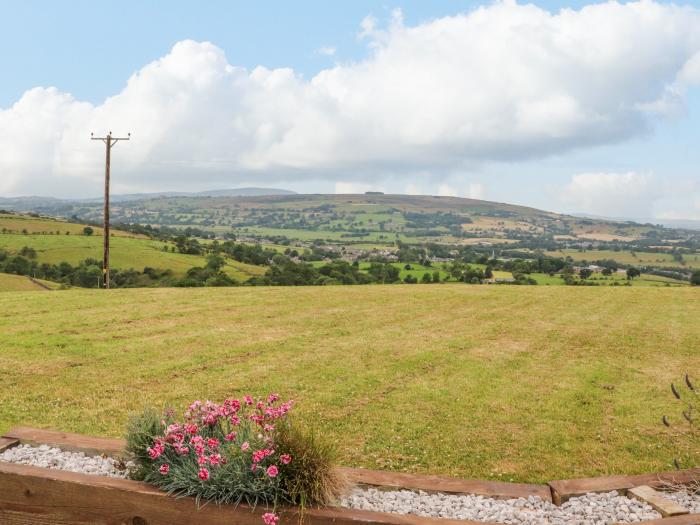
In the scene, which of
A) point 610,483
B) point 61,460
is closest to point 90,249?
point 61,460

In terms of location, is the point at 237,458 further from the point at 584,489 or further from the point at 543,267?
the point at 543,267

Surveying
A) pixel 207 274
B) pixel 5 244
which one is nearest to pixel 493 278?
pixel 207 274

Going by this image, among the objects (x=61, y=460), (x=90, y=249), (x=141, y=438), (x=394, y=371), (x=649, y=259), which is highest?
(x=141, y=438)

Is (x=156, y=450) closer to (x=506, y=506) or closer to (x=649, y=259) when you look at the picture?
(x=506, y=506)

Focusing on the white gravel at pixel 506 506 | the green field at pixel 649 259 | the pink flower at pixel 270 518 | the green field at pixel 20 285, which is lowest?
the green field at pixel 20 285

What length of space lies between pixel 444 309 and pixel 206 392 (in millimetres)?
13911

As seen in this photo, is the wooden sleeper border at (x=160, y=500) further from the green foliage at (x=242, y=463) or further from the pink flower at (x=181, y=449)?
the pink flower at (x=181, y=449)

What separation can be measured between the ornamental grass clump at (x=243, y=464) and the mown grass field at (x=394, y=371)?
2.36 meters

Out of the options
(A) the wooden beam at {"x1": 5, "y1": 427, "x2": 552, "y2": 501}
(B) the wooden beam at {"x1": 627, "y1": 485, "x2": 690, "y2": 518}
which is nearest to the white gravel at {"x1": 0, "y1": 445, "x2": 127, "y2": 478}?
(A) the wooden beam at {"x1": 5, "y1": 427, "x2": 552, "y2": 501}

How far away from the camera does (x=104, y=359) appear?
12.8 metres

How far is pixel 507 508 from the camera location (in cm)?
552

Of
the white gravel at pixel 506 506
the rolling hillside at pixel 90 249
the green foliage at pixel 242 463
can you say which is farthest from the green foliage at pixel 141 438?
the rolling hillside at pixel 90 249

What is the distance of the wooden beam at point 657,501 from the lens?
17.7 ft

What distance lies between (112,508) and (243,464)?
1.30 meters
